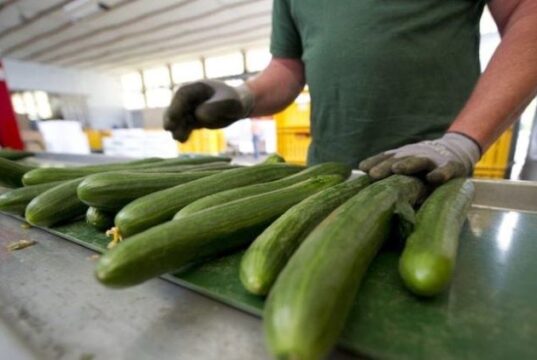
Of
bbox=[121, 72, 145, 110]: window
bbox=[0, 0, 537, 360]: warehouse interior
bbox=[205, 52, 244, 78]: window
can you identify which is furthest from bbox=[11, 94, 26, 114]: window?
bbox=[0, 0, 537, 360]: warehouse interior

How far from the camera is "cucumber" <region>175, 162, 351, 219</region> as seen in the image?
1.92 ft

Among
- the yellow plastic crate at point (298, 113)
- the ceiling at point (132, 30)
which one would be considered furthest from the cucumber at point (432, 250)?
the ceiling at point (132, 30)

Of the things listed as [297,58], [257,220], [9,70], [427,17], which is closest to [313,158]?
[297,58]

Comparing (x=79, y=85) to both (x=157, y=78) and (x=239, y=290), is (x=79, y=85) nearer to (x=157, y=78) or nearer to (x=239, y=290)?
(x=157, y=78)

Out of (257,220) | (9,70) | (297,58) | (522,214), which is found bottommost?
(522,214)

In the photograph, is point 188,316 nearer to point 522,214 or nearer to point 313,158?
point 522,214

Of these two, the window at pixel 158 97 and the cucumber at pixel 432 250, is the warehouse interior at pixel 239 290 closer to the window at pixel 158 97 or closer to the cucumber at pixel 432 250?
the cucumber at pixel 432 250

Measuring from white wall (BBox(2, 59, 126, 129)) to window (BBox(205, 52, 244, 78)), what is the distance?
483 centimetres

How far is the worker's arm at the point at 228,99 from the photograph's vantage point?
3.99 ft

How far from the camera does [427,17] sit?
3.47 ft

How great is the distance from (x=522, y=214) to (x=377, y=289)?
24.1 inches

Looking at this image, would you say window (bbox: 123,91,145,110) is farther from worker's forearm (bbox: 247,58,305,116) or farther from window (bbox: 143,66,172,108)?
worker's forearm (bbox: 247,58,305,116)

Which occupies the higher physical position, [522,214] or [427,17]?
[427,17]

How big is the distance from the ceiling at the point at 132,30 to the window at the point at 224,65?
0.67m
